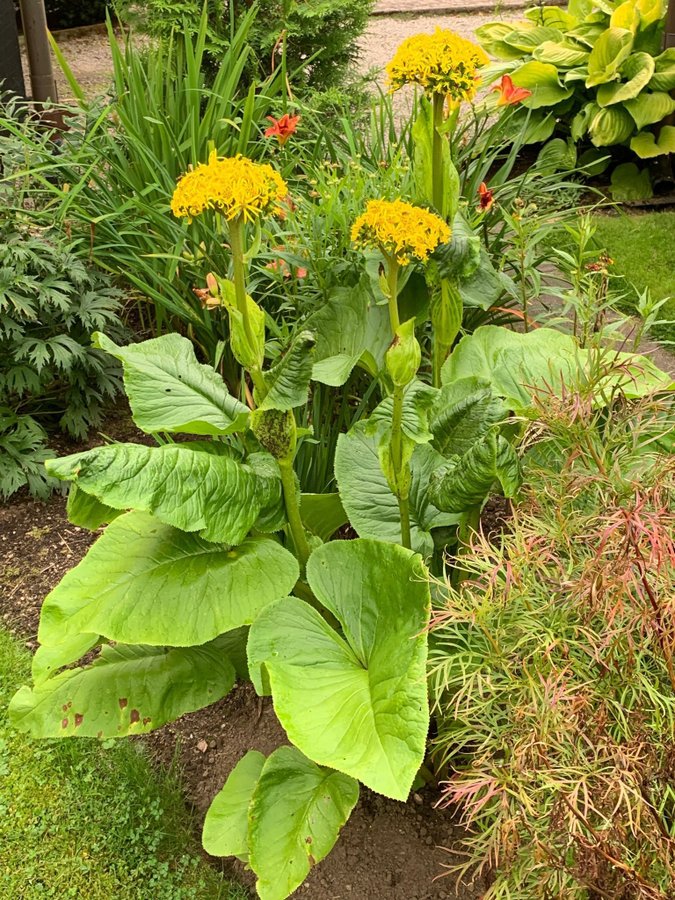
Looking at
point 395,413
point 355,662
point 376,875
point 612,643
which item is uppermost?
point 395,413

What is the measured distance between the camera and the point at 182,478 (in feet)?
5.45

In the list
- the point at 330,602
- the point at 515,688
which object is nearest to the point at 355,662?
the point at 330,602

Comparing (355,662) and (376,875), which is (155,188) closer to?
(355,662)

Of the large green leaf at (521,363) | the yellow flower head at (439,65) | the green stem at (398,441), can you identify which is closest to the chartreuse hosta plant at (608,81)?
the large green leaf at (521,363)

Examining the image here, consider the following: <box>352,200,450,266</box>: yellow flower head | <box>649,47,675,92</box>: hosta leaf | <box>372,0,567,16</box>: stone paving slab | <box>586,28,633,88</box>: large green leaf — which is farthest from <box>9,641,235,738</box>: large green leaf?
<box>372,0,567,16</box>: stone paving slab

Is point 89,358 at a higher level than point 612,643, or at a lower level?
lower

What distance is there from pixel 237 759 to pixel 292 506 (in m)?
0.71

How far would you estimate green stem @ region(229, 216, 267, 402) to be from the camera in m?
1.58

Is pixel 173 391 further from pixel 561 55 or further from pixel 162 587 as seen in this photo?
pixel 561 55

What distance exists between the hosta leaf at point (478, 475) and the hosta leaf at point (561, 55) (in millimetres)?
4237

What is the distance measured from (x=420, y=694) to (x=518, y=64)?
492 centimetres

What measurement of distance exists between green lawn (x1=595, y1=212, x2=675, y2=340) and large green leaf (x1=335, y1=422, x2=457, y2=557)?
197 cm

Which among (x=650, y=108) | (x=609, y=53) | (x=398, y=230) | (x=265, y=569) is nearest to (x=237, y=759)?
(x=265, y=569)

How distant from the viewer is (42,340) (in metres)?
2.90
